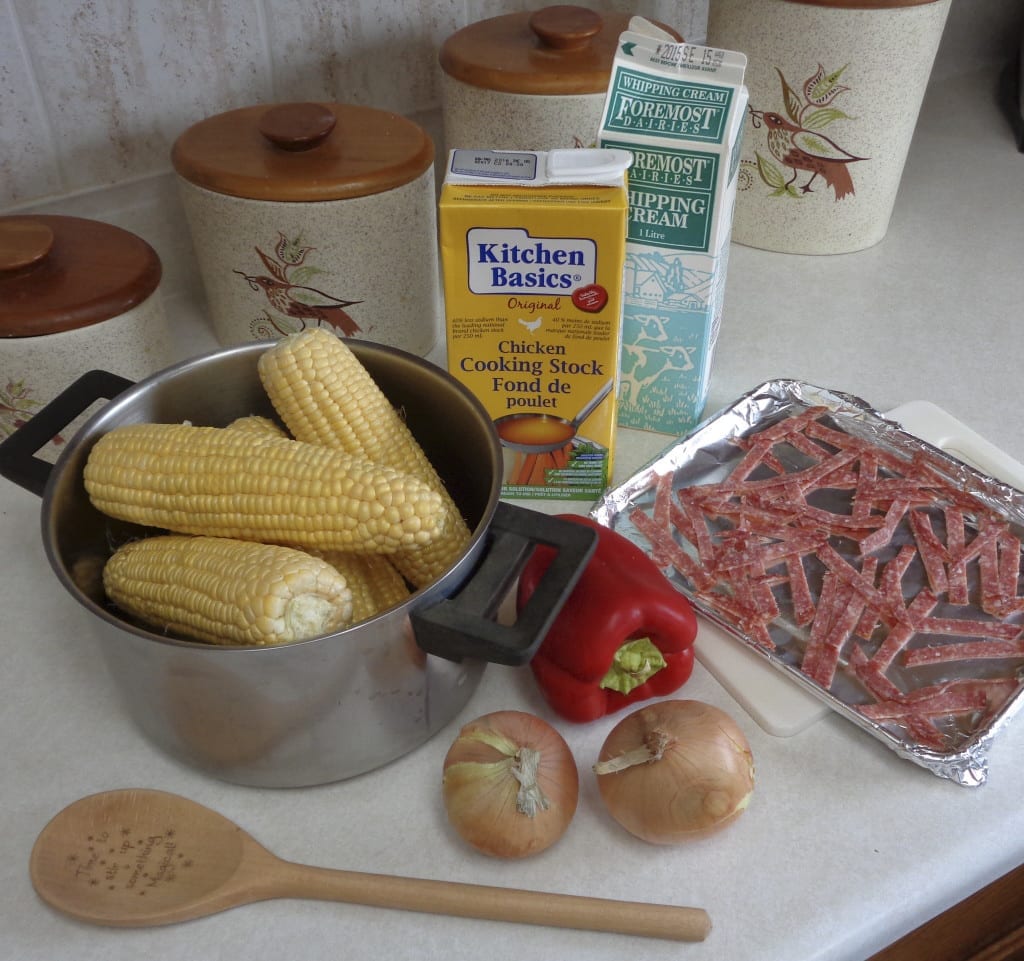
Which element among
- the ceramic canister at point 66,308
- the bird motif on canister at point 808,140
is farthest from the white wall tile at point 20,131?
the bird motif on canister at point 808,140

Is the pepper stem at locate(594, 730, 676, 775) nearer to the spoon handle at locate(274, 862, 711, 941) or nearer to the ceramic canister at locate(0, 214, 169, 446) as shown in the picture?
the spoon handle at locate(274, 862, 711, 941)

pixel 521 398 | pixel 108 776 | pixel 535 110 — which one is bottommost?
pixel 108 776

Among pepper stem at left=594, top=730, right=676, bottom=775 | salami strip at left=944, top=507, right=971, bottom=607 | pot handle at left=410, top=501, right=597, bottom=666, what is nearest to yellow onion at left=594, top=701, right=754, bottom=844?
pepper stem at left=594, top=730, right=676, bottom=775

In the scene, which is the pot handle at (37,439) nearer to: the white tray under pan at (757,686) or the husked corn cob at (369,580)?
the husked corn cob at (369,580)

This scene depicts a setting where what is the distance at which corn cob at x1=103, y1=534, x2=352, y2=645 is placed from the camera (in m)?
0.56

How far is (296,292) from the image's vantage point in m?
0.87

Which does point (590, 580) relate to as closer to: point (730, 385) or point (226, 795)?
point (226, 795)

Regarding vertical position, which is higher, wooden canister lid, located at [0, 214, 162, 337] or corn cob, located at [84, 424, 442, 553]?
wooden canister lid, located at [0, 214, 162, 337]

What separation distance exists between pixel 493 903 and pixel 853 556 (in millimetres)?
403

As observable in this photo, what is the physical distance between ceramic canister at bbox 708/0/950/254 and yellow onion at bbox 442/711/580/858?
732 millimetres

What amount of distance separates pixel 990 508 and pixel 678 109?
41 centimetres

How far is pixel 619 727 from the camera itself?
0.61m

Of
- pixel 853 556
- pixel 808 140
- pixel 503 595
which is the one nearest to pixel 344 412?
pixel 503 595

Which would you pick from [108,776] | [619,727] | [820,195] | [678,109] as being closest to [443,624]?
[619,727]
